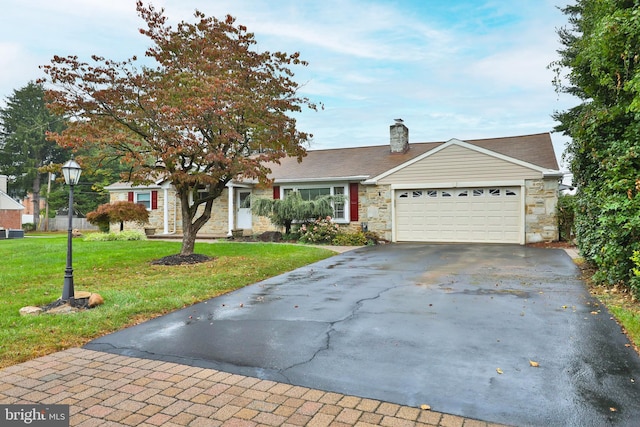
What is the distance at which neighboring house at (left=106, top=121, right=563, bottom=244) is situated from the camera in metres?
13.9

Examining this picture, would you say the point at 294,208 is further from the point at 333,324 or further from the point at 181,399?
the point at 181,399

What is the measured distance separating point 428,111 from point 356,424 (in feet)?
70.2

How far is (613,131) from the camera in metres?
6.45

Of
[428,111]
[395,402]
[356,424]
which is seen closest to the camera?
[356,424]

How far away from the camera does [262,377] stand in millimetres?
3312

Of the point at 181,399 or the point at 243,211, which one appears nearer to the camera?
the point at 181,399

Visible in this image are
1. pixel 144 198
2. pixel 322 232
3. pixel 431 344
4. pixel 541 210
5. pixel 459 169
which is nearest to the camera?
pixel 431 344

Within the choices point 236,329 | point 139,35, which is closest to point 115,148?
point 139,35

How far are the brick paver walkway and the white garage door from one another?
13.0m

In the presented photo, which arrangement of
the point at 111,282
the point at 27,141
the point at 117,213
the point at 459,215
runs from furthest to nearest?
1. the point at 27,141
2. the point at 117,213
3. the point at 459,215
4. the point at 111,282

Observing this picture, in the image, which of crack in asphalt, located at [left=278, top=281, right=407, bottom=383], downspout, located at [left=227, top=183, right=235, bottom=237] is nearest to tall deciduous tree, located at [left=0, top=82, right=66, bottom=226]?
downspout, located at [left=227, top=183, right=235, bottom=237]

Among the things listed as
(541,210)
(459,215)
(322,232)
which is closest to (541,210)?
(541,210)

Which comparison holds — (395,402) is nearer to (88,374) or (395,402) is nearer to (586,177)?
(88,374)

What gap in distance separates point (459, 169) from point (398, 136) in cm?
475
